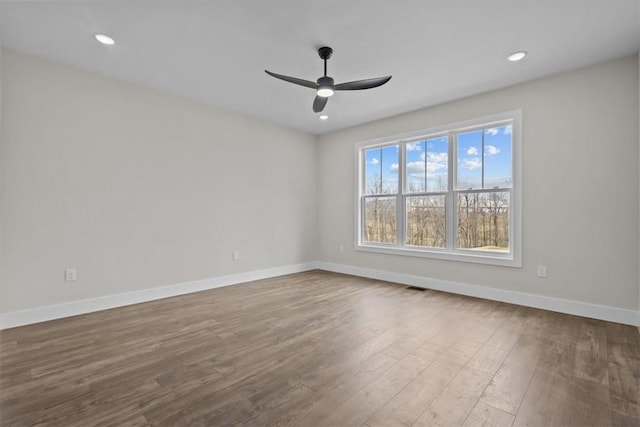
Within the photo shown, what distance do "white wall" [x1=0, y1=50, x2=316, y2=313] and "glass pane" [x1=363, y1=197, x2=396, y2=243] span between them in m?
1.70

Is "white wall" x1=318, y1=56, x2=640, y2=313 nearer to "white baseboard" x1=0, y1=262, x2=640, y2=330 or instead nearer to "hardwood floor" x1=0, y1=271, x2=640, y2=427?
"white baseboard" x1=0, y1=262, x2=640, y2=330

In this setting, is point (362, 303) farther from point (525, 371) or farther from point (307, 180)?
point (307, 180)

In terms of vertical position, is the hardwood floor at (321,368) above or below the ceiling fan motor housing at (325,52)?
below

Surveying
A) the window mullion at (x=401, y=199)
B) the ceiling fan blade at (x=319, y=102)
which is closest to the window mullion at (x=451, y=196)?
the window mullion at (x=401, y=199)

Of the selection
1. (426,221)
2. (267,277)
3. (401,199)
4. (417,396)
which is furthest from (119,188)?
(426,221)

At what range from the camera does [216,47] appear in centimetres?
287

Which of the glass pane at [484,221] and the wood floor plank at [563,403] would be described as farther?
the glass pane at [484,221]

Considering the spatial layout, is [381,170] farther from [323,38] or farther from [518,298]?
[323,38]

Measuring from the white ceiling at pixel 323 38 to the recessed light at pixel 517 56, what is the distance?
0.22 ft

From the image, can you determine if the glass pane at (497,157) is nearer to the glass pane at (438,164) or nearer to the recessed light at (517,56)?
the glass pane at (438,164)

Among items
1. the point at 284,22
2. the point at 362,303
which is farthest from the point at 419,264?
the point at 284,22

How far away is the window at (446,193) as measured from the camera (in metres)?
3.86

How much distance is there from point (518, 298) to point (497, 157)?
5.99 feet

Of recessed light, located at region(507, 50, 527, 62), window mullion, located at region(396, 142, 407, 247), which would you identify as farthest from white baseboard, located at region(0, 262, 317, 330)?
recessed light, located at region(507, 50, 527, 62)
